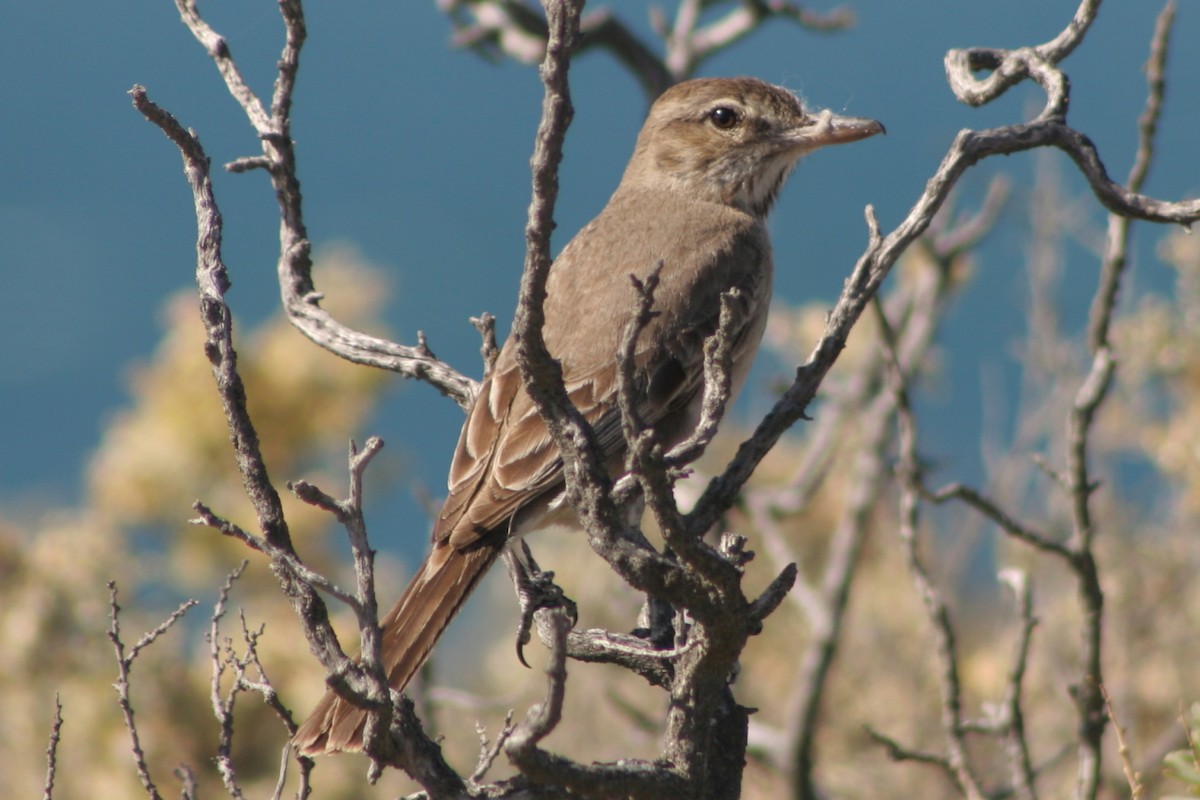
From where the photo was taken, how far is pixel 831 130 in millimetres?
4734

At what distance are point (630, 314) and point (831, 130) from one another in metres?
1.49

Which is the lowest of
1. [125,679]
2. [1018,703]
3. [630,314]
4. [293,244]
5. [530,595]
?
[125,679]

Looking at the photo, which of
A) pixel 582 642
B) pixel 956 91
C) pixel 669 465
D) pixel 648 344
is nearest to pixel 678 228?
pixel 648 344

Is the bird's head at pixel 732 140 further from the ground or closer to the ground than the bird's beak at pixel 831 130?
further from the ground

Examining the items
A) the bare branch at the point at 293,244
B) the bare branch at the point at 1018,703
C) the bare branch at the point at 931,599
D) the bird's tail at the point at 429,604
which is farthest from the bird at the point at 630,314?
the bare branch at the point at 1018,703

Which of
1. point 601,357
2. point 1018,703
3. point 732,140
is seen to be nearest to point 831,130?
point 732,140

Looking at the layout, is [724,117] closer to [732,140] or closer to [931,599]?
[732,140]

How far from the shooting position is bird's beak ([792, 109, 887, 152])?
4.57 m

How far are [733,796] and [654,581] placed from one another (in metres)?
0.64

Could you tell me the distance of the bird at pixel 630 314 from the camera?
3582 mm

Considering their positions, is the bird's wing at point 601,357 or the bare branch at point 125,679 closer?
the bare branch at point 125,679

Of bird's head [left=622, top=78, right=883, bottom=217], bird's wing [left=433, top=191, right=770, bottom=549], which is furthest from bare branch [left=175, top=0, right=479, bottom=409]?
bird's head [left=622, top=78, right=883, bottom=217]

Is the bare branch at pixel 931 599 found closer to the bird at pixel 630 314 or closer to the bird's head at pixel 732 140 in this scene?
the bird at pixel 630 314

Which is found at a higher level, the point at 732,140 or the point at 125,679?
the point at 732,140
